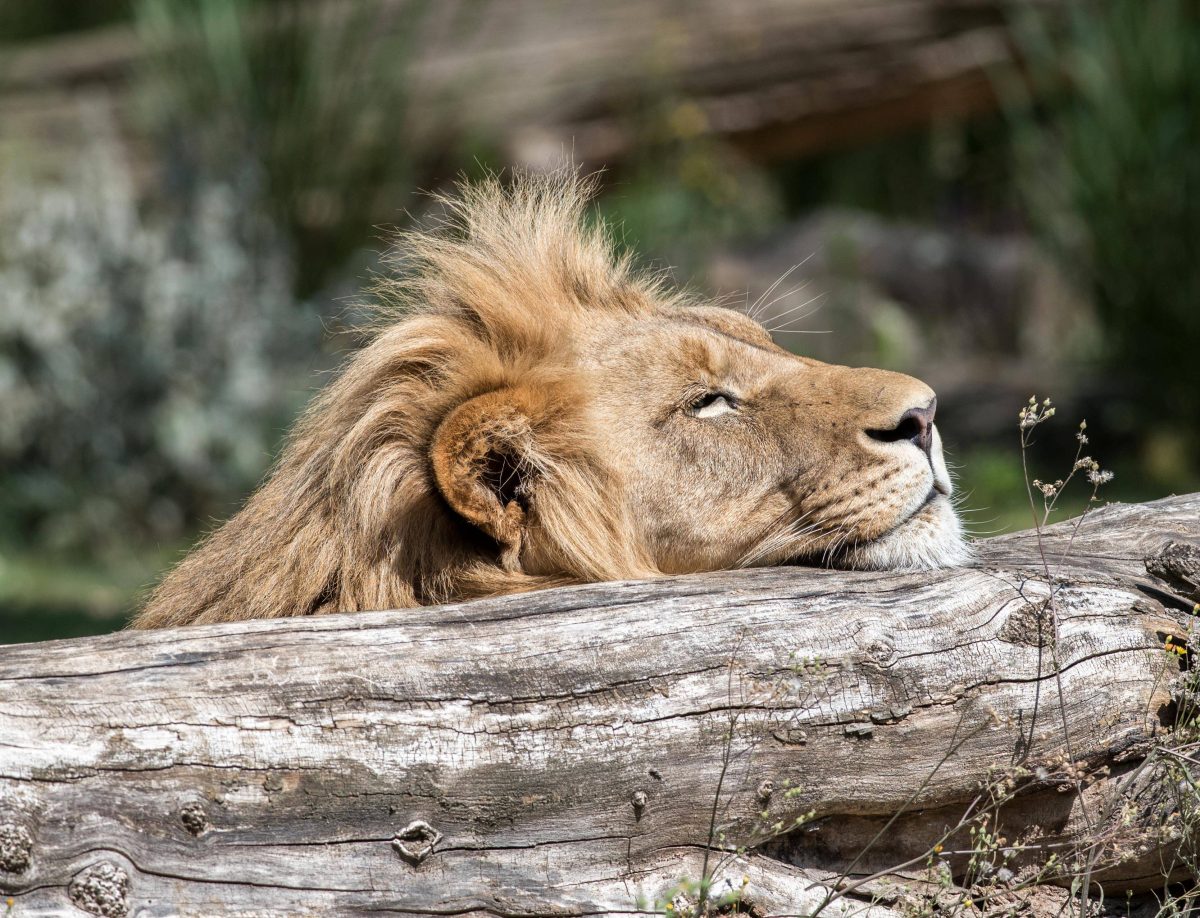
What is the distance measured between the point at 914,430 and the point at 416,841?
141 cm

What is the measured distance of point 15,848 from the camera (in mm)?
2018

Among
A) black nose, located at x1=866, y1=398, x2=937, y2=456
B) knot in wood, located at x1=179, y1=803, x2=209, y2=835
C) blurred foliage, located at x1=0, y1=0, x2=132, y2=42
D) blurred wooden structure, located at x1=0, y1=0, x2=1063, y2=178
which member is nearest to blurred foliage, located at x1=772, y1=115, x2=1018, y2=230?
blurred wooden structure, located at x1=0, y1=0, x2=1063, y2=178

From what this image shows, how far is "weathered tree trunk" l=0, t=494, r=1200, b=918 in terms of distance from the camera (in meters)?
2.14

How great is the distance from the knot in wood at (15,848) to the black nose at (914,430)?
1832mm

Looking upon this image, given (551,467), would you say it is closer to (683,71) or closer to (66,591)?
(66,591)

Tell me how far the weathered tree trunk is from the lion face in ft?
0.70

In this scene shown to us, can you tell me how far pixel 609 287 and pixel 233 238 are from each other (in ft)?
18.7

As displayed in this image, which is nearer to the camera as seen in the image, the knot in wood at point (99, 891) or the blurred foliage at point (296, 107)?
the knot in wood at point (99, 891)

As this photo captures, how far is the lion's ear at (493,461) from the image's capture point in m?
2.77

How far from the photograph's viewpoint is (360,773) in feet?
7.30

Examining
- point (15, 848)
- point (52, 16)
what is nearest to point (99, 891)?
point (15, 848)

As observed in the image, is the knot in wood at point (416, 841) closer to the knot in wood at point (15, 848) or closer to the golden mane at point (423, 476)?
the knot in wood at point (15, 848)

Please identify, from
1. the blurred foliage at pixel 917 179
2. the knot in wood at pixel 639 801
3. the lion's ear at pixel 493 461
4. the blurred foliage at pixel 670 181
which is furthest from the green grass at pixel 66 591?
the blurred foliage at pixel 917 179

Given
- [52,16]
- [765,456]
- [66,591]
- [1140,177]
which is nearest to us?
[765,456]
